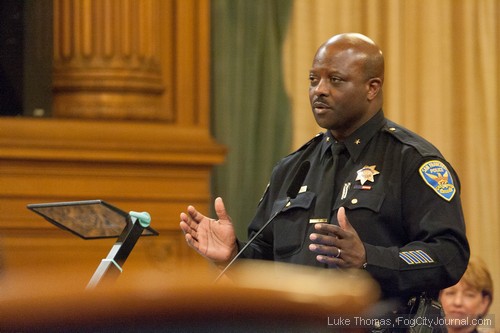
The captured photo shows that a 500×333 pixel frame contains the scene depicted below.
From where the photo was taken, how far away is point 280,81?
15.7ft

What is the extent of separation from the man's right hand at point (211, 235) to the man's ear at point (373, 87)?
542mm

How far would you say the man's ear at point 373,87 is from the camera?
2.85m

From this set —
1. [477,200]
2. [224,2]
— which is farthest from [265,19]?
[477,200]

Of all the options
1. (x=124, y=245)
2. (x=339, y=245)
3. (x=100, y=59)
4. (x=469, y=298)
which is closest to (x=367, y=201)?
(x=339, y=245)

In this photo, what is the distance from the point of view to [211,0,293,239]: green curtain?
4668 mm

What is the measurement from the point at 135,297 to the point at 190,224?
195 cm

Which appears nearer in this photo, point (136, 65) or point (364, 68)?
point (364, 68)

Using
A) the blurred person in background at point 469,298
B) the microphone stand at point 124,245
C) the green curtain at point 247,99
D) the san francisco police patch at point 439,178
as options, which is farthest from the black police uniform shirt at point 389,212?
the green curtain at point 247,99

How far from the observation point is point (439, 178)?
2.63 meters

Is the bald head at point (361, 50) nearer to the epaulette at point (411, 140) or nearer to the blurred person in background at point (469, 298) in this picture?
the epaulette at point (411, 140)

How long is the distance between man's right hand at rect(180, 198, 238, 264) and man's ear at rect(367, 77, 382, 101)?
542mm

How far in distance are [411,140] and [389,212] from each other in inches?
9.7

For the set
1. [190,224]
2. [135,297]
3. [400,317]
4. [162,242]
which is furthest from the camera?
[162,242]

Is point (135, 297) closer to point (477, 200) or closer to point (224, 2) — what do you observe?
point (224, 2)
